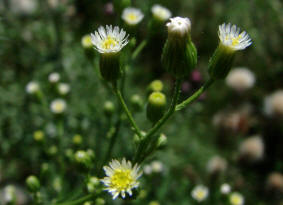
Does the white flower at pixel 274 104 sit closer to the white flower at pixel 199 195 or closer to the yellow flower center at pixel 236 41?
the white flower at pixel 199 195

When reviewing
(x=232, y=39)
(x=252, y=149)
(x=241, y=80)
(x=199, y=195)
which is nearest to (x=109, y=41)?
(x=232, y=39)

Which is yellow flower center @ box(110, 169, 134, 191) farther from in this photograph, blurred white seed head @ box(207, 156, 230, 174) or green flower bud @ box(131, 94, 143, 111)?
blurred white seed head @ box(207, 156, 230, 174)

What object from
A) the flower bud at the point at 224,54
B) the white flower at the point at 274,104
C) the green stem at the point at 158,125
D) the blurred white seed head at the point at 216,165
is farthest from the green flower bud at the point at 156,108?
the white flower at the point at 274,104

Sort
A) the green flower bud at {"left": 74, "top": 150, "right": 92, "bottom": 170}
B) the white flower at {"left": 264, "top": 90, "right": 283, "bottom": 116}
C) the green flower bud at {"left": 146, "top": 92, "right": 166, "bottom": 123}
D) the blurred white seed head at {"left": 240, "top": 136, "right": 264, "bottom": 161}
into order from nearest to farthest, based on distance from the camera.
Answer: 1. the green flower bud at {"left": 146, "top": 92, "right": 166, "bottom": 123}
2. the green flower bud at {"left": 74, "top": 150, "right": 92, "bottom": 170}
3. the blurred white seed head at {"left": 240, "top": 136, "right": 264, "bottom": 161}
4. the white flower at {"left": 264, "top": 90, "right": 283, "bottom": 116}

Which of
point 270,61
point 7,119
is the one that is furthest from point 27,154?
point 270,61

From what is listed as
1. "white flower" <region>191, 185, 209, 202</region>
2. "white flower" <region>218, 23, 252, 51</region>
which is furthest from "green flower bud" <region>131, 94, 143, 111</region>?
"white flower" <region>191, 185, 209, 202</region>

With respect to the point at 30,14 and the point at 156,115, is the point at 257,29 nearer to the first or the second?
the point at 30,14

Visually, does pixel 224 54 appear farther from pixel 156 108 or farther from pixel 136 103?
pixel 136 103
